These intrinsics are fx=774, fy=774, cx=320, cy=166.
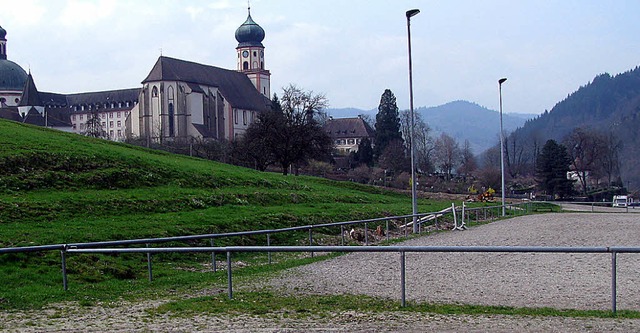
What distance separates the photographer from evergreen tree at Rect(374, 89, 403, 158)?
12482cm

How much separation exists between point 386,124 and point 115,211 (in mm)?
101820

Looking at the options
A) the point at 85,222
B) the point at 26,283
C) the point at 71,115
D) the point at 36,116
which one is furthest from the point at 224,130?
the point at 26,283

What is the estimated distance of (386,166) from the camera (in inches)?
4353

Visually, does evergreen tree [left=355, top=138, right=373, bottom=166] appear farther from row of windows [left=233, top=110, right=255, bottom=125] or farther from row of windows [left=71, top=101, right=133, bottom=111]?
row of windows [left=71, top=101, right=133, bottom=111]

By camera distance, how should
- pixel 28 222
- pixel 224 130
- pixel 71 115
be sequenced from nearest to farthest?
pixel 28 222 → pixel 224 130 → pixel 71 115

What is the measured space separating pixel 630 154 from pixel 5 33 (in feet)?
420

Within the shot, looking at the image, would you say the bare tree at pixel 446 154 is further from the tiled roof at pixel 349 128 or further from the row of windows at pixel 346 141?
the row of windows at pixel 346 141

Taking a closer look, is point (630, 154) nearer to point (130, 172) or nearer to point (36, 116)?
point (36, 116)

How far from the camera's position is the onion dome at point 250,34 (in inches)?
5994

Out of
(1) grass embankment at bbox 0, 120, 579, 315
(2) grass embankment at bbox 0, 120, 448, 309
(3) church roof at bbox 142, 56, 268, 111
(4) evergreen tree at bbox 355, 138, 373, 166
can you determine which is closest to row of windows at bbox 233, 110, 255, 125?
(3) church roof at bbox 142, 56, 268, 111

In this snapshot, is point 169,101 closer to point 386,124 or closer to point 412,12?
point 386,124

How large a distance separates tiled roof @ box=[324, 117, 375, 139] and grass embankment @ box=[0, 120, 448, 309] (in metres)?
112

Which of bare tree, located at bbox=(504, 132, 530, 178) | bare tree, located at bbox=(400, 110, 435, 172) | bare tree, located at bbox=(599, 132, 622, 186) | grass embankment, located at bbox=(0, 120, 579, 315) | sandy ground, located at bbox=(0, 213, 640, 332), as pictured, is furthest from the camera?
bare tree, located at bbox=(504, 132, 530, 178)

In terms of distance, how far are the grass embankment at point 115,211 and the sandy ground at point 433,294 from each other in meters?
2.08
